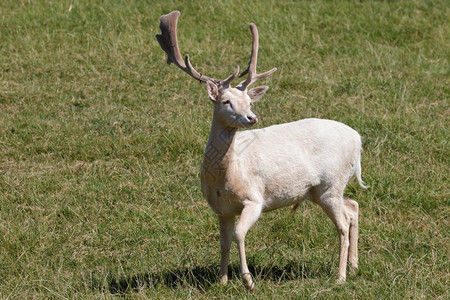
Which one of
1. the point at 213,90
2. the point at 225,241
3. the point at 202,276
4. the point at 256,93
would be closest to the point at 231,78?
the point at 213,90

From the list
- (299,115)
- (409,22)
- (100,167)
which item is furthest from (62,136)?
(409,22)

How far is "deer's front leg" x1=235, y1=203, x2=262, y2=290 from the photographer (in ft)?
19.4

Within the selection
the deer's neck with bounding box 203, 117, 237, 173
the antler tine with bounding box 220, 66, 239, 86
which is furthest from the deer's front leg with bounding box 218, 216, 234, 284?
→ the antler tine with bounding box 220, 66, 239, 86

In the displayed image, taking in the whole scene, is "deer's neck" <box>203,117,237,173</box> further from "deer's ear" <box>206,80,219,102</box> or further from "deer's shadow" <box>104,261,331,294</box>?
"deer's shadow" <box>104,261,331,294</box>

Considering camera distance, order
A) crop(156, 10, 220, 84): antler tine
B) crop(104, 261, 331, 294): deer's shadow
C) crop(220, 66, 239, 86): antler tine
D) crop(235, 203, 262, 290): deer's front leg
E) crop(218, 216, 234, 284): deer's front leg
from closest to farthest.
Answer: crop(220, 66, 239, 86): antler tine
crop(235, 203, 262, 290): deer's front leg
crop(104, 261, 331, 294): deer's shadow
crop(218, 216, 234, 284): deer's front leg
crop(156, 10, 220, 84): antler tine

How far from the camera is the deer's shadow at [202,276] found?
6234mm

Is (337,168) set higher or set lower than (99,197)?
higher

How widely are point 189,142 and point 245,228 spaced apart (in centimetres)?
329

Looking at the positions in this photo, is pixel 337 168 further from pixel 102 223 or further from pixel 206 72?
pixel 206 72

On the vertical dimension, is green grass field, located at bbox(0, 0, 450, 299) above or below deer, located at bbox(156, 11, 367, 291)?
below

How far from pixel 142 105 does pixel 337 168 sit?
4329 millimetres

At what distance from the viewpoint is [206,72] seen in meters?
11.2

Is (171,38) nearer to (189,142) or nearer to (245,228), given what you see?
(245,228)

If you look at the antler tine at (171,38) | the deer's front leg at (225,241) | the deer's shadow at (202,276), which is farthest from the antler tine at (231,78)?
the deer's shadow at (202,276)
